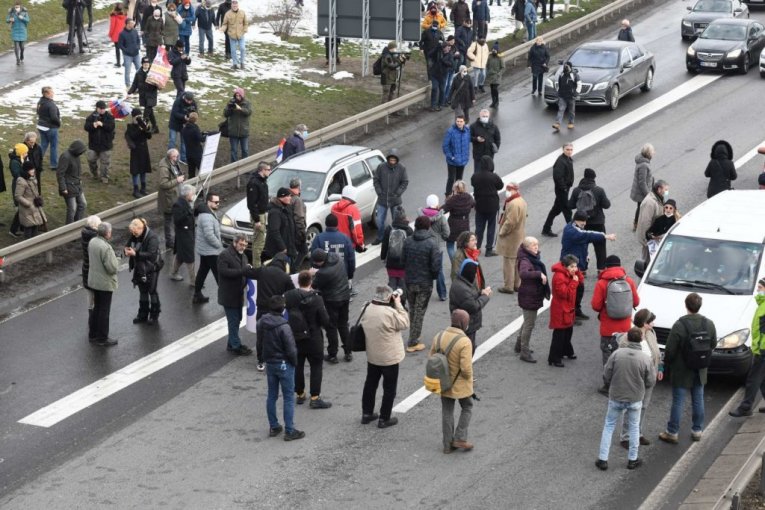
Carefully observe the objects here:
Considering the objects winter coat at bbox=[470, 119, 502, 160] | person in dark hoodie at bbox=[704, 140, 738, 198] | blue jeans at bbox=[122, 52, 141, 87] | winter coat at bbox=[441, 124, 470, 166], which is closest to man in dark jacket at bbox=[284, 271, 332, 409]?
winter coat at bbox=[441, 124, 470, 166]

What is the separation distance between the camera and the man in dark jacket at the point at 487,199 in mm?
20719

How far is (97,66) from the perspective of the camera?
31125 mm

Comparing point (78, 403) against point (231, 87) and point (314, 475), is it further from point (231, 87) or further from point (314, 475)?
point (231, 87)

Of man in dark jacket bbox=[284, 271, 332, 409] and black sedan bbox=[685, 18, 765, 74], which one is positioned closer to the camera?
man in dark jacket bbox=[284, 271, 332, 409]

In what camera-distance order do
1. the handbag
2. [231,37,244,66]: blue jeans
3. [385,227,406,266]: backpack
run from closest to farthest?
the handbag
[385,227,406,266]: backpack
[231,37,244,66]: blue jeans

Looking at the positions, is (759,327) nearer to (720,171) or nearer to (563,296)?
(563,296)

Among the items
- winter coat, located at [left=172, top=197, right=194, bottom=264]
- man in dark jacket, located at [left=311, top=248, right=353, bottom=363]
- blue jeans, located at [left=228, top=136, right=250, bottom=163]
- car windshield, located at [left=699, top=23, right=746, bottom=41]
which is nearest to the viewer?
man in dark jacket, located at [left=311, top=248, right=353, bottom=363]

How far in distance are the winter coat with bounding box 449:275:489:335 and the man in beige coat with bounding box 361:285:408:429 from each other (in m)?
1.09

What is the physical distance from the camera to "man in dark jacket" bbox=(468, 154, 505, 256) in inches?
816

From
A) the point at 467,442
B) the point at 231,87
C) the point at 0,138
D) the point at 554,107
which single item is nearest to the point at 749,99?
the point at 554,107

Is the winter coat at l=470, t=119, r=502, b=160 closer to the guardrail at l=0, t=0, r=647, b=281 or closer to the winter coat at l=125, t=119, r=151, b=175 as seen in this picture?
the guardrail at l=0, t=0, r=647, b=281

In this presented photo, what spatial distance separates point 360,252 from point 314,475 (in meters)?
7.26

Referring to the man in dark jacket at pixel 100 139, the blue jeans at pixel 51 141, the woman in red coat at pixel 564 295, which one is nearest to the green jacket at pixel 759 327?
the woman in red coat at pixel 564 295

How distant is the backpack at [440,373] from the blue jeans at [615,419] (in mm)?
1701
